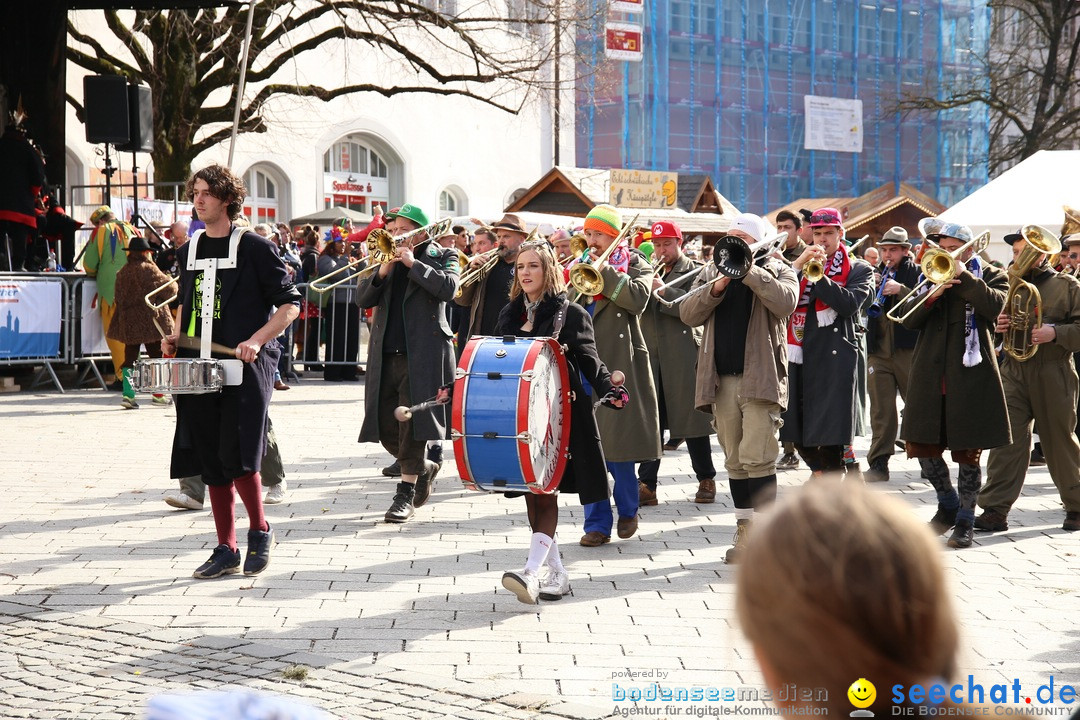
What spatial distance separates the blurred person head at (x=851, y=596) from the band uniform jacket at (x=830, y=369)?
22.7ft

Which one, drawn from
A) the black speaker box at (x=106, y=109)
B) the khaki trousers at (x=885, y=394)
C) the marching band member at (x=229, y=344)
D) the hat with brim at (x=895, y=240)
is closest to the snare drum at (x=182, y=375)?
the marching band member at (x=229, y=344)

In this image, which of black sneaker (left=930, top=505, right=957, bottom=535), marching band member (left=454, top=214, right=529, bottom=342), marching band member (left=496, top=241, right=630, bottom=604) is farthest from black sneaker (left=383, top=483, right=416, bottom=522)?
black sneaker (left=930, top=505, right=957, bottom=535)

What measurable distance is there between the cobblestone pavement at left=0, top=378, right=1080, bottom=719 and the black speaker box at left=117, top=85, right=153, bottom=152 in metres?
7.43

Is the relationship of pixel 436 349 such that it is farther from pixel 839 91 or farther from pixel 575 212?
pixel 839 91

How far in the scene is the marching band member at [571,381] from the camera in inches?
246

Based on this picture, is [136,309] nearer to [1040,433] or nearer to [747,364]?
[747,364]

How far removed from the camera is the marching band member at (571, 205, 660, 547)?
26.1 ft

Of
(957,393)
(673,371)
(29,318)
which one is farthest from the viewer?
(29,318)

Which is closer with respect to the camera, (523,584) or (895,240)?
(523,584)

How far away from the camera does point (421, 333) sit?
27.5 feet

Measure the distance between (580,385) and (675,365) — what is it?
2.83 meters

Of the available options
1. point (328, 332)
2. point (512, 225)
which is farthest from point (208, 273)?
point (328, 332)

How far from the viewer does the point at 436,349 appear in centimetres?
838

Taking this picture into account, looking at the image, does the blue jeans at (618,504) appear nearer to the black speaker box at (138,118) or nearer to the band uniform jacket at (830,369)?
the band uniform jacket at (830,369)
